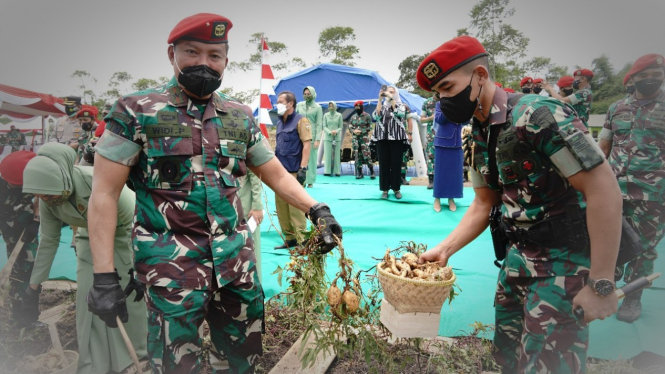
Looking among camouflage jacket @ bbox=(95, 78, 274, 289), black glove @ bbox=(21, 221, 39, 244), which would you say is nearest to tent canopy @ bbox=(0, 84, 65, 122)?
black glove @ bbox=(21, 221, 39, 244)

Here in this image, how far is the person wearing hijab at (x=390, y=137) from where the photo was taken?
7508mm

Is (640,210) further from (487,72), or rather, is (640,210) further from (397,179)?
(397,179)

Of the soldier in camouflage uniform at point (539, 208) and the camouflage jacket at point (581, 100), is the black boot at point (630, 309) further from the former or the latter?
the camouflage jacket at point (581, 100)

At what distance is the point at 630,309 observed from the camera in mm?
3447

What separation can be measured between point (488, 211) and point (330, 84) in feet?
45.4

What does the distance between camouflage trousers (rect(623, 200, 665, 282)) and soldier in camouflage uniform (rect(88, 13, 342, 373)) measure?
3.16m

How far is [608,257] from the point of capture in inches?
62.1

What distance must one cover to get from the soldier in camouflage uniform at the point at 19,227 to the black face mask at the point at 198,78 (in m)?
2.47

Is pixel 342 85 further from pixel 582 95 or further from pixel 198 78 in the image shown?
pixel 198 78

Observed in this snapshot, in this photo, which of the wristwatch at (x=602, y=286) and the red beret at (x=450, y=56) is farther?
the red beret at (x=450, y=56)

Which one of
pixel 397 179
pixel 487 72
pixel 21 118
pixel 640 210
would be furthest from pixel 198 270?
pixel 397 179

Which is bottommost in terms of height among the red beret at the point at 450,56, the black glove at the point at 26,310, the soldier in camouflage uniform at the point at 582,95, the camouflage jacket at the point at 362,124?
the black glove at the point at 26,310

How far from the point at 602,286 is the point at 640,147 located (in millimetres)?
2735

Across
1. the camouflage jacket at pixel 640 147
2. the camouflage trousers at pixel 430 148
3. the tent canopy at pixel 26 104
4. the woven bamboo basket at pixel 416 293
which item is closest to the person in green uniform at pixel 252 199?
the woven bamboo basket at pixel 416 293
